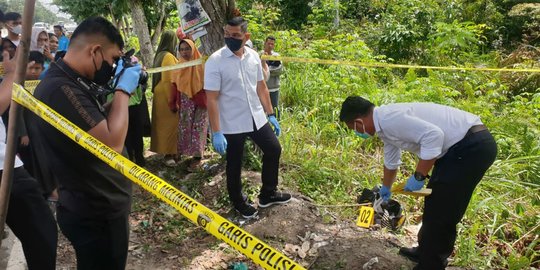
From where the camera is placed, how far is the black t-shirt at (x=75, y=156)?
1689 millimetres

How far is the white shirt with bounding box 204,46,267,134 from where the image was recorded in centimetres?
327

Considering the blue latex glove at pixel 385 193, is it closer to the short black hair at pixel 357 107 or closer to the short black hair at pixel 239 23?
the short black hair at pixel 357 107

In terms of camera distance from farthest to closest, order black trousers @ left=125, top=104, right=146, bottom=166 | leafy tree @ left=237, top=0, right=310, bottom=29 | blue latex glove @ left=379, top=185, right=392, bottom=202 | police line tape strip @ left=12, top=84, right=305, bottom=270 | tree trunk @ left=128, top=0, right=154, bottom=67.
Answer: leafy tree @ left=237, top=0, right=310, bottom=29, tree trunk @ left=128, top=0, right=154, bottom=67, black trousers @ left=125, top=104, right=146, bottom=166, blue latex glove @ left=379, top=185, right=392, bottom=202, police line tape strip @ left=12, top=84, right=305, bottom=270

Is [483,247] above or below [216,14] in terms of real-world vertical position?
below

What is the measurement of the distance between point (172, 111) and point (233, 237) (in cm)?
344

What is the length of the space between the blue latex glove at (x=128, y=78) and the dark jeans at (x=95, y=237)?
0.62 metres

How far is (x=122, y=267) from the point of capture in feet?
6.88

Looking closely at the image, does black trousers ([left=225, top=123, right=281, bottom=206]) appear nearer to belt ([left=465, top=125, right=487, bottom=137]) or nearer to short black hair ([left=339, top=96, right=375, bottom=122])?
short black hair ([left=339, top=96, right=375, bottom=122])

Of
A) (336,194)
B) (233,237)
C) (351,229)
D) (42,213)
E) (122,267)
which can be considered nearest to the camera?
(233,237)

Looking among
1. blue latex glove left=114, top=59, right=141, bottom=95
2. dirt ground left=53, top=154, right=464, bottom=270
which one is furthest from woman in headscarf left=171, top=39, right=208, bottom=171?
blue latex glove left=114, top=59, right=141, bottom=95

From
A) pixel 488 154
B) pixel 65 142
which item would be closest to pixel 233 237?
pixel 65 142

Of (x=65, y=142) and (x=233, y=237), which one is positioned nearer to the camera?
A: (x=233, y=237)

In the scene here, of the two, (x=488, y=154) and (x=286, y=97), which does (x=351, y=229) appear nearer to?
(x=488, y=154)

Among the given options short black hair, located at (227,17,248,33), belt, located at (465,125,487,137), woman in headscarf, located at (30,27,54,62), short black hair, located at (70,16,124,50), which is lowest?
belt, located at (465,125,487,137)
